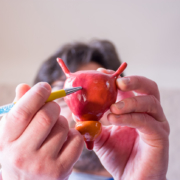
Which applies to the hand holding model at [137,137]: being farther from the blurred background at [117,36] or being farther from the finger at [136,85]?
the blurred background at [117,36]

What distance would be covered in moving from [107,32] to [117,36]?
3.3 inches

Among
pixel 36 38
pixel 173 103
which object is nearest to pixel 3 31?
pixel 36 38

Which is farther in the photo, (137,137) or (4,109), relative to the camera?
(137,137)

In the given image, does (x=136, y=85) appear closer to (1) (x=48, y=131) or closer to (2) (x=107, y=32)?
(1) (x=48, y=131)

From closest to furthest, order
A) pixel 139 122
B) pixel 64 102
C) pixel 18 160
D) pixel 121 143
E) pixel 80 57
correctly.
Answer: pixel 18 160
pixel 139 122
pixel 121 143
pixel 64 102
pixel 80 57

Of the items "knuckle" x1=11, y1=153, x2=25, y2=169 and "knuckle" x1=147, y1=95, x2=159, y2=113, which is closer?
"knuckle" x1=11, y1=153, x2=25, y2=169

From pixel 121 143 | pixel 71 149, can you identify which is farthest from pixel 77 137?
pixel 121 143

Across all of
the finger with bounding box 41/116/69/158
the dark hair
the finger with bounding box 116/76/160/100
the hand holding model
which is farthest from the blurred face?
the finger with bounding box 41/116/69/158

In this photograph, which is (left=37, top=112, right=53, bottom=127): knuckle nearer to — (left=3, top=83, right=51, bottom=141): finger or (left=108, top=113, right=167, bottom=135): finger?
(left=3, top=83, right=51, bottom=141): finger

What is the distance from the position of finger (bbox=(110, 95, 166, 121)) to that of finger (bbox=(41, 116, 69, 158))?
11 cm

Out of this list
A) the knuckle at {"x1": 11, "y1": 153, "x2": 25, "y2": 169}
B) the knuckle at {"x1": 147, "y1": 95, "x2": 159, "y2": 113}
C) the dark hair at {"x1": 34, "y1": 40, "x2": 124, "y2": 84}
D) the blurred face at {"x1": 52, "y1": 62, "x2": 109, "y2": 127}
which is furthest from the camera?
the dark hair at {"x1": 34, "y1": 40, "x2": 124, "y2": 84}

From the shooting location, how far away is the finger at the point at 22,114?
315 millimetres

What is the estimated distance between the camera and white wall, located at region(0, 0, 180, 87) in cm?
120

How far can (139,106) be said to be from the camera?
1.31 feet
